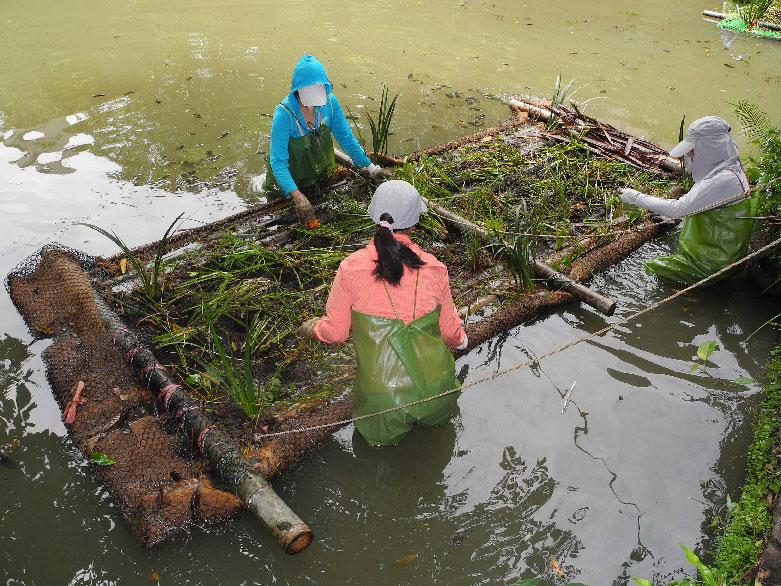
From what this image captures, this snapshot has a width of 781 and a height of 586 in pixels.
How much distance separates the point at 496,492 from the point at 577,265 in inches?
75.5

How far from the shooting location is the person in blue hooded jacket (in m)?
4.11

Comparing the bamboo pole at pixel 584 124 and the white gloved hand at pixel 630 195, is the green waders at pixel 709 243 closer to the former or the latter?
the white gloved hand at pixel 630 195

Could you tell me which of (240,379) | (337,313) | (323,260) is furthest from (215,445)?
(323,260)

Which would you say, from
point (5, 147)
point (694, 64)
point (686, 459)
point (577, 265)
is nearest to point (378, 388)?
point (686, 459)

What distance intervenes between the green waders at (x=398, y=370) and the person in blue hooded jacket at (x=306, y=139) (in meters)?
1.91

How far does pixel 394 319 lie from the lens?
2682 millimetres

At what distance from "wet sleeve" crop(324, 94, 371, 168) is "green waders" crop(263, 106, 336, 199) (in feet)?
0.24

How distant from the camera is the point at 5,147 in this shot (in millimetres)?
6035

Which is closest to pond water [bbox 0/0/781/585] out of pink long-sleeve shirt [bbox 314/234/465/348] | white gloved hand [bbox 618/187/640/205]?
white gloved hand [bbox 618/187/640/205]

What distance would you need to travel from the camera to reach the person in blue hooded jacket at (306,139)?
411 centimetres

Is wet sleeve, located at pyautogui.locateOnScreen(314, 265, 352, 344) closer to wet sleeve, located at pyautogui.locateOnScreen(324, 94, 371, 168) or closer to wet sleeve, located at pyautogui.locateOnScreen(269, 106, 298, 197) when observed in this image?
wet sleeve, located at pyautogui.locateOnScreen(269, 106, 298, 197)

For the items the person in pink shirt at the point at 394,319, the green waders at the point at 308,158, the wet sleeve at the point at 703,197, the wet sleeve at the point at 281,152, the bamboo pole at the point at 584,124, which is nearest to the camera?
the person in pink shirt at the point at 394,319

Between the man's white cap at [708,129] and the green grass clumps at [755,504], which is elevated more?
the man's white cap at [708,129]

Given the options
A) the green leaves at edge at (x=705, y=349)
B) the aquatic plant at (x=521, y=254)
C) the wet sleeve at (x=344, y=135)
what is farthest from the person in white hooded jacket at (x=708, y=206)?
the wet sleeve at (x=344, y=135)
